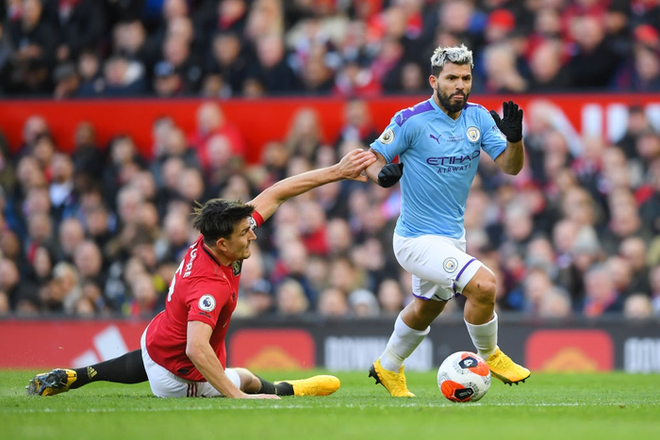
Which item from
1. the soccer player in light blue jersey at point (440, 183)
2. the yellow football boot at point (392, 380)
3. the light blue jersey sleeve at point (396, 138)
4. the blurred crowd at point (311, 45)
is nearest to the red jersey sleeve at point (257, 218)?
the soccer player in light blue jersey at point (440, 183)

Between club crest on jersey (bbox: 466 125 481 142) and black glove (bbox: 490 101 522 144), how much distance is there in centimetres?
34

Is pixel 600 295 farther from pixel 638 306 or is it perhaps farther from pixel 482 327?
pixel 482 327

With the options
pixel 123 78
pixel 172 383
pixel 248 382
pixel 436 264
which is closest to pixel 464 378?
pixel 436 264

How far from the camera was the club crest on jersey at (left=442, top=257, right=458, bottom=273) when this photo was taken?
7.35 meters

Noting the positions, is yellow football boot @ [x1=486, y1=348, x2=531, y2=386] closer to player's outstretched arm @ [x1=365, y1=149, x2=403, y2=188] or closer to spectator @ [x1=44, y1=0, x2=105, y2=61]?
player's outstretched arm @ [x1=365, y1=149, x2=403, y2=188]

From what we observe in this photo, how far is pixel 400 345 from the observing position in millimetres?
7973

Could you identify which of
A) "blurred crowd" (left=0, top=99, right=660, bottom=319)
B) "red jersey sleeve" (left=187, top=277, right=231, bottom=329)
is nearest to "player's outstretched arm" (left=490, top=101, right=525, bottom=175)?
"red jersey sleeve" (left=187, top=277, right=231, bottom=329)

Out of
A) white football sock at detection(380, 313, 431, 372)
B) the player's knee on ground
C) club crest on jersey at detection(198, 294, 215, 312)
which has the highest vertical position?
club crest on jersey at detection(198, 294, 215, 312)

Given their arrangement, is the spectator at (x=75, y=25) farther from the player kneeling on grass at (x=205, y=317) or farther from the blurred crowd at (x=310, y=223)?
the player kneeling on grass at (x=205, y=317)

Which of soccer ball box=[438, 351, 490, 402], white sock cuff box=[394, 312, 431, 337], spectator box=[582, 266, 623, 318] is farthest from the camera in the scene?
spectator box=[582, 266, 623, 318]

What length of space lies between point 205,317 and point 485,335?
201 centimetres

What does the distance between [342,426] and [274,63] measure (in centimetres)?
940

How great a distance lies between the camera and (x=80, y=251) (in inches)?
528

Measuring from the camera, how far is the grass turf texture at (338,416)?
5.38 m
